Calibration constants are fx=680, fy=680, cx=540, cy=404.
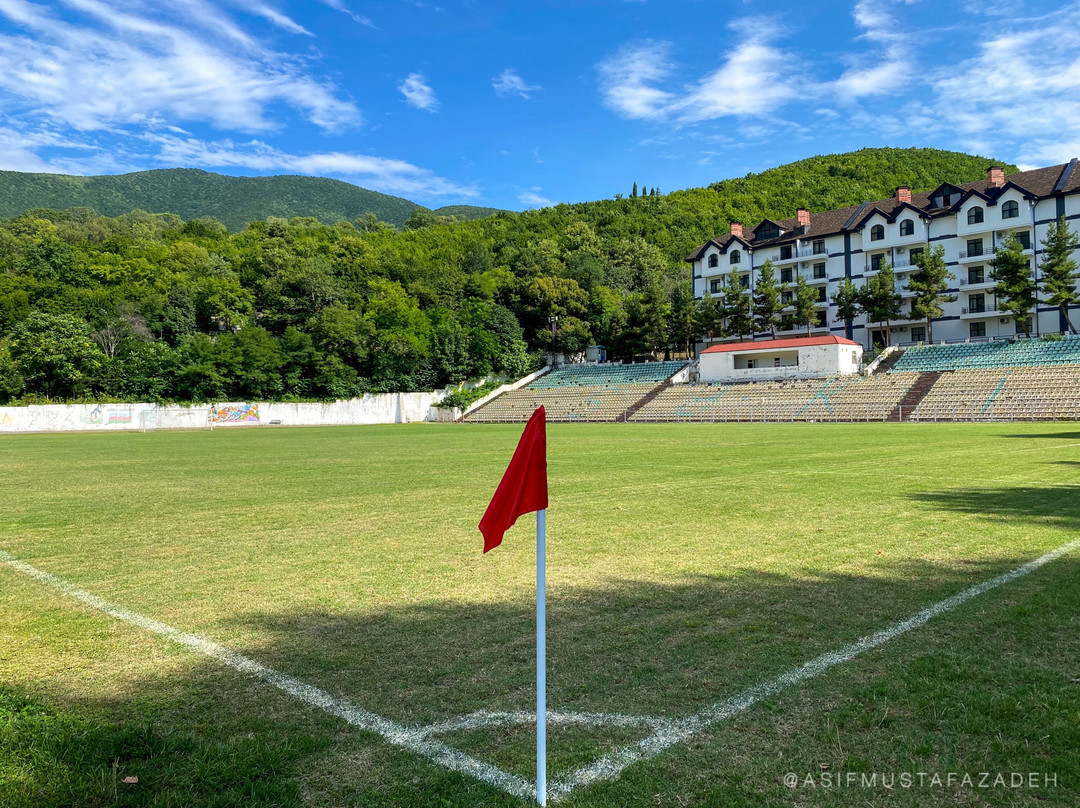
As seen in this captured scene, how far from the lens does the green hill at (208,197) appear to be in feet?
427

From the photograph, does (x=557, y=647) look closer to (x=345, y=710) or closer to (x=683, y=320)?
(x=345, y=710)

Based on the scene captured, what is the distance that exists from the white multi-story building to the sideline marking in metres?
59.8

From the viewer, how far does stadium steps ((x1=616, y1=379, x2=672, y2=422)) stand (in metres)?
50.0

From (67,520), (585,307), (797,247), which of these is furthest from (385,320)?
(67,520)

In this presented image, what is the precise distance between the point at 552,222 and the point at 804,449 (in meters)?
92.6

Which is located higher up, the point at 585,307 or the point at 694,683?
the point at 585,307

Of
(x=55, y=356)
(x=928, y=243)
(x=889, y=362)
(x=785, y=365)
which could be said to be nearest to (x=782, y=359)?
(x=785, y=365)

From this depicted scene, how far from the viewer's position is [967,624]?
4.55 meters

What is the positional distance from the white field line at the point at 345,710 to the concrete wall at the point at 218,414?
59115mm

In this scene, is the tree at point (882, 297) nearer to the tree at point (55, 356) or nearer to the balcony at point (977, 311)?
the balcony at point (977, 311)

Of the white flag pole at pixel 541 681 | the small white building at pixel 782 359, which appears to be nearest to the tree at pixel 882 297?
the small white building at pixel 782 359

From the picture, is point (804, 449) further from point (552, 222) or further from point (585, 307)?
point (552, 222)

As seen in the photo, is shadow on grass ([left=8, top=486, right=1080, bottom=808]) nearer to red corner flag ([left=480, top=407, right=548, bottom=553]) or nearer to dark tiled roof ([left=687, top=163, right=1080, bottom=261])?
red corner flag ([left=480, top=407, right=548, bottom=553])

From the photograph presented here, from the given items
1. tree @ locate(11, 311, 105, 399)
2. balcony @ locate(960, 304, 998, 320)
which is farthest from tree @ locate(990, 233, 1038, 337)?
tree @ locate(11, 311, 105, 399)
